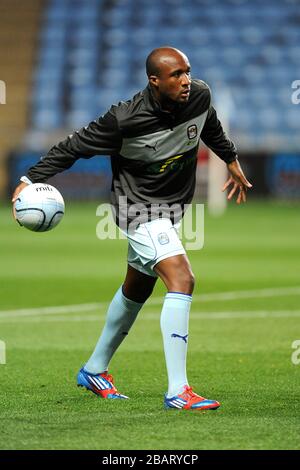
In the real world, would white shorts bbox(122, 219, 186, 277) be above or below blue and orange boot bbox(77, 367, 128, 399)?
above

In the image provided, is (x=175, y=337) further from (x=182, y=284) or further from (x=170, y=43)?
(x=170, y=43)

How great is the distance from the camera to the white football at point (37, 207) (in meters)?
6.24

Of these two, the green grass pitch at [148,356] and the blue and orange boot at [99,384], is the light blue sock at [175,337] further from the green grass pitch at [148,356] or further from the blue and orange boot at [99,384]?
the blue and orange boot at [99,384]

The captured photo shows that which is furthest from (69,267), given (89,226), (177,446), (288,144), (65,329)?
(288,144)

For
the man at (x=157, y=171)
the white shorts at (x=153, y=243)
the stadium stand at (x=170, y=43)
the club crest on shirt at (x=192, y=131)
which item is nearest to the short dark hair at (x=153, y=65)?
the man at (x=157, y=171)

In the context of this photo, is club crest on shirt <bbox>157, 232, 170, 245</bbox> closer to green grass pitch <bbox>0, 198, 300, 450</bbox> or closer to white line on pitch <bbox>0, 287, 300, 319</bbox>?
green grass pitch <bbox>0, 198, 300, 450</bbox>

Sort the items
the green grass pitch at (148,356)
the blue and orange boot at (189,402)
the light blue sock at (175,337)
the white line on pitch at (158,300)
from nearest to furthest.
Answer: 1. the green grass pitch at (148,356)
2. the blue and orange boot at (189,402)
3. the light blue sock at (175,337)
4. the white line on pitch at (158,300)

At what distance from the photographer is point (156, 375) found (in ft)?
24.3

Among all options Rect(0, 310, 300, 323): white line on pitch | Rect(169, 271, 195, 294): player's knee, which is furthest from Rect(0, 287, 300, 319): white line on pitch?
Rect(169, 271, 195, 294): player's knee

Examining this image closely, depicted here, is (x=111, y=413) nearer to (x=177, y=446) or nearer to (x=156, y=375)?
(x=177, y=446)

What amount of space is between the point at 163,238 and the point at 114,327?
82 cm

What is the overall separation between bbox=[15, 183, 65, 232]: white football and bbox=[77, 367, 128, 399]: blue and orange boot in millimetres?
1049

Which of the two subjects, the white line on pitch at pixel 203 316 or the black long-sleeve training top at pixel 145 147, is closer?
the black long-sleeve training top at pixel 145 147

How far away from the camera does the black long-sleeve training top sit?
628 cm
